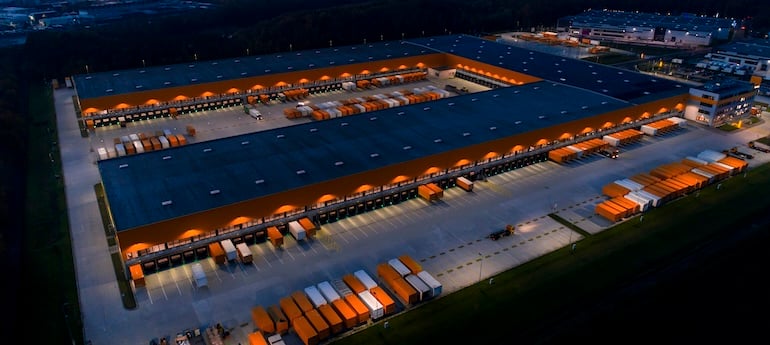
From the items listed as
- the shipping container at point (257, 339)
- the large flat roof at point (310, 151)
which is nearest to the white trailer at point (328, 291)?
the shipping container at point (257, 339)

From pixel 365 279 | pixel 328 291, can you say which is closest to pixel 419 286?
pixel 365 279

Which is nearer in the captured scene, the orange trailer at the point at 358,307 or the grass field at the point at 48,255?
the grass field at the point at 48,255

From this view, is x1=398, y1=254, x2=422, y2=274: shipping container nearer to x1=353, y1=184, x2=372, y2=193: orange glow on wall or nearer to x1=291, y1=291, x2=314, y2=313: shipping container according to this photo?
x1=291, y1=291, x2=314, y2=313: shipping container

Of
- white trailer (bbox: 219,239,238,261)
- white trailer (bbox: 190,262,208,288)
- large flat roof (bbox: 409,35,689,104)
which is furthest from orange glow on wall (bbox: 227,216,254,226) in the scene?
large flat roof (bbox: 409,35,689,104)

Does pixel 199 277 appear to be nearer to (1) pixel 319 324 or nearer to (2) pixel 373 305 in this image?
(1) pixel 319 324

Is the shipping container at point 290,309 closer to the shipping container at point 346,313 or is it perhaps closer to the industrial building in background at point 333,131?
the shipping container at point 346,313
